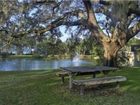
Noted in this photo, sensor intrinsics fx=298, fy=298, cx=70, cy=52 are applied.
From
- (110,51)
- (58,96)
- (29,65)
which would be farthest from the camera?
(29,65)

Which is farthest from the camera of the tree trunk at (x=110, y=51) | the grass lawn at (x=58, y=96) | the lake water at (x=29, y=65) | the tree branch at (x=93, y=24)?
the lake water at (x=29, y=65)

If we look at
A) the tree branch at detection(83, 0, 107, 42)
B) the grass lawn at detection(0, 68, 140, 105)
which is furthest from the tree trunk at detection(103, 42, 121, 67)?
the grass lawn at detection(0, 68, 140, 105)

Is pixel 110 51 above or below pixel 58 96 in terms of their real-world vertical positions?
above

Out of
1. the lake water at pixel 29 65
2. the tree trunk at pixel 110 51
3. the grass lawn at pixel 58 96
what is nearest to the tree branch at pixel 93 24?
the tree trunk at pixel 110 51

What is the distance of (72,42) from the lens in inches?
969

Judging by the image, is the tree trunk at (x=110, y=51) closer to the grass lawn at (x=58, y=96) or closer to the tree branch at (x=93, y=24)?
the tree branch at (x=93, y=24)

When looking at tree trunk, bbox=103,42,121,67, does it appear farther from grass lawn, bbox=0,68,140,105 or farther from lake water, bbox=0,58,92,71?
lake water, bbox=0,58,92,71

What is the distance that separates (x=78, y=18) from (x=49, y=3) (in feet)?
7.69

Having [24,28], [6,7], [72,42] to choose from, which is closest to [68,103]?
[6,7]

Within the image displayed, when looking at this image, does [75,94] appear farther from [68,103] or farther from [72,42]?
[72,42]

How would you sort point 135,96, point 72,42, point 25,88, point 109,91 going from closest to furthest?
point 135,96
point 109,91
point 25,88
point 72,42

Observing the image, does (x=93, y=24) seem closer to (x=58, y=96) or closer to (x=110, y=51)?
(x=110, y=51)

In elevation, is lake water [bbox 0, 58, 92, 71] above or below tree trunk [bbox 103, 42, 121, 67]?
below

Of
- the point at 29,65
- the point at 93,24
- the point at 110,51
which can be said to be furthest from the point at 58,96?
the point at 29,65
